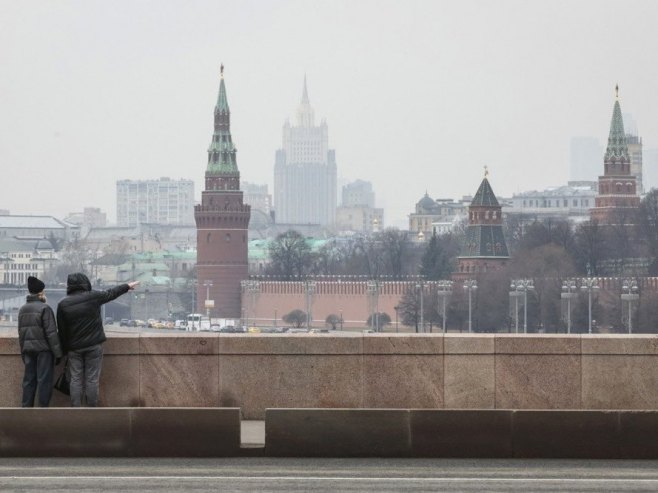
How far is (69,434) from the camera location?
1952cm

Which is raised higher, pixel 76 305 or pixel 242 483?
pixel 76 305

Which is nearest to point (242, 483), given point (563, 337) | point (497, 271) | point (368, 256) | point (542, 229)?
point (563, 337)

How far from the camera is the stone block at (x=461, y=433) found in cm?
1950

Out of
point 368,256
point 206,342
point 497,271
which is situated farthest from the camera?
point 368,256

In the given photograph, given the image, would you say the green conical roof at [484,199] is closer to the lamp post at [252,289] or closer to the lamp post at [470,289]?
the lamp post at [470,289]

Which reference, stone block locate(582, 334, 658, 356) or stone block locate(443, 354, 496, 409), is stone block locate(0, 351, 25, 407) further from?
stone block locate(582, 334, 658, 356)

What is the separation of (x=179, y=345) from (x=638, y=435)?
3.92 meters

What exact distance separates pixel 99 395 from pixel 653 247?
423ft

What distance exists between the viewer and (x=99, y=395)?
20.7 meters

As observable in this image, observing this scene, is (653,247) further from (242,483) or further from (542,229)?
(242,483)

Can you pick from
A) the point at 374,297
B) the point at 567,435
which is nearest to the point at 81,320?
the point at 567,435

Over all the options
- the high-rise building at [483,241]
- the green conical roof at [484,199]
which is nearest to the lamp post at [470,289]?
the high-rise building at [483,241]

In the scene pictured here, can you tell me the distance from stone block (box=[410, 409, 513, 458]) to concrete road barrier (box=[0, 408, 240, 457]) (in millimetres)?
1433

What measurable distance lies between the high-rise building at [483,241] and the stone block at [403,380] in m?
123
